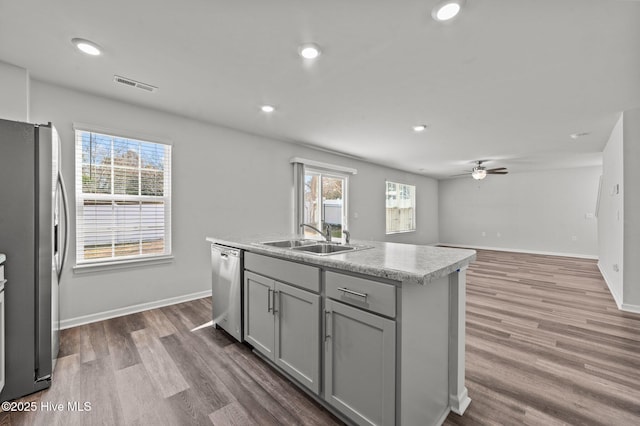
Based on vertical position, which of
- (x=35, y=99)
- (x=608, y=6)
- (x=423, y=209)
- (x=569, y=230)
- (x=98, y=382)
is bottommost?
(x=98, y=382)

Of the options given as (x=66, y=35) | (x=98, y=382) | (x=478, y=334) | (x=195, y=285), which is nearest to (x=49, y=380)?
(x=98, y=382)

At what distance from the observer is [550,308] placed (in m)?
3.41

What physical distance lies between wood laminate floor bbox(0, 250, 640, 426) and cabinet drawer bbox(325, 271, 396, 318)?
0.74m

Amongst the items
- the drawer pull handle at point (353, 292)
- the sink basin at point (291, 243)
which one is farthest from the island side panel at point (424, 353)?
the sink basin at point (291, 243)

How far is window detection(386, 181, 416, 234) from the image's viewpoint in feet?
25.0

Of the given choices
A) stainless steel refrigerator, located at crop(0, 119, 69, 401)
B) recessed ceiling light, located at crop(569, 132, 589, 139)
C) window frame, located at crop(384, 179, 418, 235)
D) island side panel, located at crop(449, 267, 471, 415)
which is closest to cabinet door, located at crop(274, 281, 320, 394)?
island side panel, located at crop(449, 267, 471, 415)

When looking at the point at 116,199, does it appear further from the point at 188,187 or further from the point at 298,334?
the point at 298,334

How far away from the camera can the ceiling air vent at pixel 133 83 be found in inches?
102

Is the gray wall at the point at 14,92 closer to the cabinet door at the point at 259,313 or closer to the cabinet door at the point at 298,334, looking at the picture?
the cabinet door at the point at 259,313

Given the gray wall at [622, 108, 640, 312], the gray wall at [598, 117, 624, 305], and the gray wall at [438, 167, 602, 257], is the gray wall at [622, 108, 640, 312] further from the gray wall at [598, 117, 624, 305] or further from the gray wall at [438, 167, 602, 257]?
the gray wall at [438, 167, 602, 257]

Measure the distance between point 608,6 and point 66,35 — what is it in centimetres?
355

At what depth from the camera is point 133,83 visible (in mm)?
2680

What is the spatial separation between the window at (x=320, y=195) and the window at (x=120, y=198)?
2050mm

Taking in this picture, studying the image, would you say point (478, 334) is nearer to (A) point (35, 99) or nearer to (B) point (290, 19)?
(B) point (290, 19)
